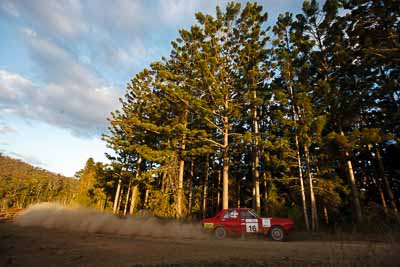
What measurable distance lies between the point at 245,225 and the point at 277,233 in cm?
157

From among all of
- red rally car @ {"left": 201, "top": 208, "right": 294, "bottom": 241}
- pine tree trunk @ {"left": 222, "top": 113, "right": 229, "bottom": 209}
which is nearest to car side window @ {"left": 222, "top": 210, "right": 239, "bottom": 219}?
red rally car @ {"left": 201, "top": 208, "right": 294, "bottom": 241}

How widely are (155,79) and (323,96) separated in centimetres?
1780

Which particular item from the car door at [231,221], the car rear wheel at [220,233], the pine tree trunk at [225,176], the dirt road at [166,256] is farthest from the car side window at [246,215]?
the dirt road at [166,256]

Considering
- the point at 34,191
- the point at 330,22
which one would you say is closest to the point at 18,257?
the point at 330,22

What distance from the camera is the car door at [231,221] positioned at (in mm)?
11164

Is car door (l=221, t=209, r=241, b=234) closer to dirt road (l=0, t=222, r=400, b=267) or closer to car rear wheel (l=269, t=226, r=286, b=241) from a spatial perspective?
car rear wheel (l=269, t=226, r=286, b=241)

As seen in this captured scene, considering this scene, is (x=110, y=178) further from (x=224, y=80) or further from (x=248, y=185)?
(x=224, y=80)

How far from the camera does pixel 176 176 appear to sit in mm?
19312

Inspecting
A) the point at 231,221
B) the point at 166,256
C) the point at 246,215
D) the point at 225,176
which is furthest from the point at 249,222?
the point at 166,256

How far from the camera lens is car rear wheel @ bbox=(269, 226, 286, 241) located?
10.5 m

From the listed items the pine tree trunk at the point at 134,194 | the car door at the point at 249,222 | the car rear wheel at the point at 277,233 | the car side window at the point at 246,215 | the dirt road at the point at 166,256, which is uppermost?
the pine tree trunk at the point at 134,194

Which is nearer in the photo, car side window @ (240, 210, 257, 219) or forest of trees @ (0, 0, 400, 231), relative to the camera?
car side window @ (240, 210, 257, 219)

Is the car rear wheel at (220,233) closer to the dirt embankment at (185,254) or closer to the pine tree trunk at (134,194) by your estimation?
the dirt embankment at (185,254)

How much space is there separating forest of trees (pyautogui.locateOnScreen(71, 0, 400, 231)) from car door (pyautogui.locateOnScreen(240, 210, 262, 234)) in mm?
4148
